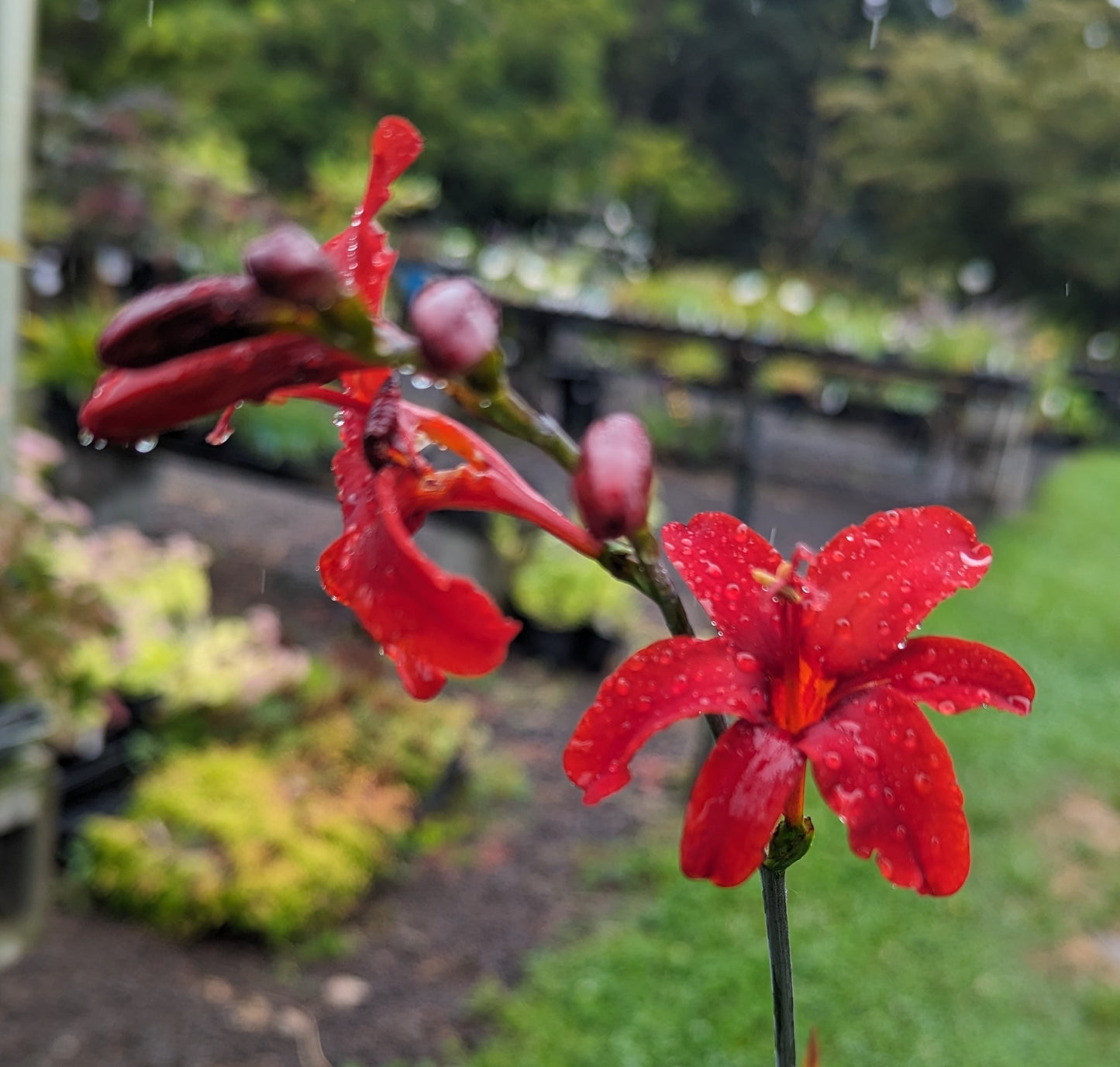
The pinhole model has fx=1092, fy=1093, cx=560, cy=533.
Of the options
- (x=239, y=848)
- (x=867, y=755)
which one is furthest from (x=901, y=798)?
(x=239, y=848)

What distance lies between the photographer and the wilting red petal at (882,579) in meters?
0.45

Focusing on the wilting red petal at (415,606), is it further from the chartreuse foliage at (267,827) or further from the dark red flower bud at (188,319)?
the chartreuse foliage at (267,827)

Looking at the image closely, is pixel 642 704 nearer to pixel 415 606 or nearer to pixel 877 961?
pixel 415 606

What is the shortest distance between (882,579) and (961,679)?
5 cm

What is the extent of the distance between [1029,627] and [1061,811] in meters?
1.47

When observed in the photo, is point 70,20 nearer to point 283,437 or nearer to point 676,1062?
point 283,437

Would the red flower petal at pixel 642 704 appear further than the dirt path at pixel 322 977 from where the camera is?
No

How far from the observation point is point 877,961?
2.42 meters

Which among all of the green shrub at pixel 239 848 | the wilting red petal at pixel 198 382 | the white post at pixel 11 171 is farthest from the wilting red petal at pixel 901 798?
the green shrub at pixel 239 848

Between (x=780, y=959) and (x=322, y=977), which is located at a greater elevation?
(x=780, y=959)

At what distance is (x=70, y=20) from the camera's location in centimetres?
828

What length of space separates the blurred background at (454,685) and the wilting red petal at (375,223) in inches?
1.9

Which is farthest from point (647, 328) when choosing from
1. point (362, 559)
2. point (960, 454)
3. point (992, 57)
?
point (992, 57)

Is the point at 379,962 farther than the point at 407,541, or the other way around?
the point at 379,962
